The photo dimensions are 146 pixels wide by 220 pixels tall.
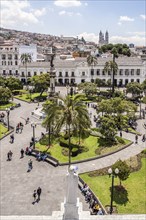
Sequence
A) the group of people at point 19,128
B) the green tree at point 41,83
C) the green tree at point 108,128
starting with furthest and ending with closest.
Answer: the green tree at point 41,83, the group of people at point 19,128, the green tree at point 108,128

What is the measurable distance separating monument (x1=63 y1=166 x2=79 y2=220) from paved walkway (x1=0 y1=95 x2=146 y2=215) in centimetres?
735

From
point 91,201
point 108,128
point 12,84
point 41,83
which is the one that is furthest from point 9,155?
point 12,84

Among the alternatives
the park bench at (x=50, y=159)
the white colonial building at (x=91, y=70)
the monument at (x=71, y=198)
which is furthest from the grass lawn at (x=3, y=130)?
the white colonial building at (x=91, y=70)

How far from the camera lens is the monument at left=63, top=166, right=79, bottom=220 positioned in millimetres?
12984

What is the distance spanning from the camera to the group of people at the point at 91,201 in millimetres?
20472

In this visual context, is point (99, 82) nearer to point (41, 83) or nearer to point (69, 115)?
point (41, 83)

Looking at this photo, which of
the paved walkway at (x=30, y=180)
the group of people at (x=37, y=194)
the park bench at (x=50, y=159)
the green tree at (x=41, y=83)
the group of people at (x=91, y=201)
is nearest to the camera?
the group of people at (x=91, y=201)

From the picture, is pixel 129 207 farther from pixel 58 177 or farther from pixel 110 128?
pixel 110 128

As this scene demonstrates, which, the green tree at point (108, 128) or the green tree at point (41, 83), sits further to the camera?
the green tree at point (41, 83)

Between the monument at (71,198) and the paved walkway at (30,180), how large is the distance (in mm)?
7351

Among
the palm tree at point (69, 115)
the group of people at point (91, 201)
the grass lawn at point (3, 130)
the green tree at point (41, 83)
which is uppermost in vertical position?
the green tree at point (41, 83)

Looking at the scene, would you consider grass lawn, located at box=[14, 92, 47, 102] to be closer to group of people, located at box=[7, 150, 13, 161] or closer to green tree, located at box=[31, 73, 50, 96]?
green tree, located at box=[31, 73, 50, 96]

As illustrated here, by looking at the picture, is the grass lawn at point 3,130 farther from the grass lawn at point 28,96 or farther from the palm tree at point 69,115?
the grass lawn at point 28,96

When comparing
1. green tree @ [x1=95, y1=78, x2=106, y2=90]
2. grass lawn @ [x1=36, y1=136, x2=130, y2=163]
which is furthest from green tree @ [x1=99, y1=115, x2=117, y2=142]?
green tree @ [x1=95, y1=78, x2=106, y2=90]
